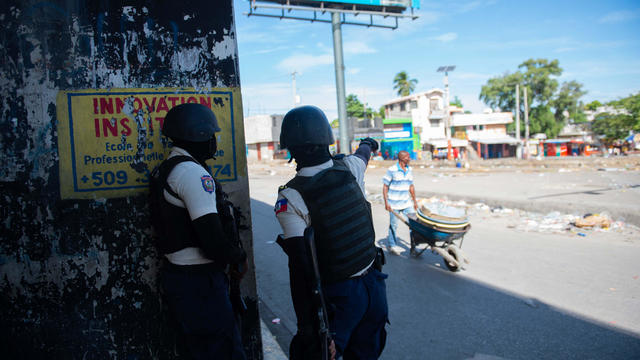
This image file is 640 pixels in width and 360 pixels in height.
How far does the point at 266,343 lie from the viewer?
3.62 m

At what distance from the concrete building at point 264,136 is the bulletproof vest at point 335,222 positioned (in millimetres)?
46210

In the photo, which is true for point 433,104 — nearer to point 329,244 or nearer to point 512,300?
point 512,300

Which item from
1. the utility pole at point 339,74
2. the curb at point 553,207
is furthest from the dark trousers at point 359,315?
the utility pole at point 339,74

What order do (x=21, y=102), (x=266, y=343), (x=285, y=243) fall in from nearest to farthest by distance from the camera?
(x=285, y=243) < (x=21, y=102) < (x=266, y=343)

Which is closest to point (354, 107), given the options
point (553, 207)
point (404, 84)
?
point (404, 84)

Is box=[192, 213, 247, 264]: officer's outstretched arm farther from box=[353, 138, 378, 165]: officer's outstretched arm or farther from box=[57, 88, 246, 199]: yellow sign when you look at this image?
box=[353, 138, 378, 165]: officer's outstretched arm

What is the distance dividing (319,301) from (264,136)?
5000 cm

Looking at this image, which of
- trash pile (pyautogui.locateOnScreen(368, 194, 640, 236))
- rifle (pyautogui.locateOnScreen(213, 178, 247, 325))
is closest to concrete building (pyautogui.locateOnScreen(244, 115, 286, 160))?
trash pile (pyautogui.locateOnScreen(368, 194, 640, 236))

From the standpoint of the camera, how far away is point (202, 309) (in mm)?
1978

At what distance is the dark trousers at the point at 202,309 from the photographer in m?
1.98

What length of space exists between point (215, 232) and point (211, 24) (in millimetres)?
1358

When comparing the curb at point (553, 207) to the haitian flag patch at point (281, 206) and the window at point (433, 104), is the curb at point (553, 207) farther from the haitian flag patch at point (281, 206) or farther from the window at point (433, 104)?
the window at point (433, 104)

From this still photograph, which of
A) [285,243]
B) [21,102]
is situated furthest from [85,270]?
[285,243]

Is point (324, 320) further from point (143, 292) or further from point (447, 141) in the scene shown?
point (447, 141)
